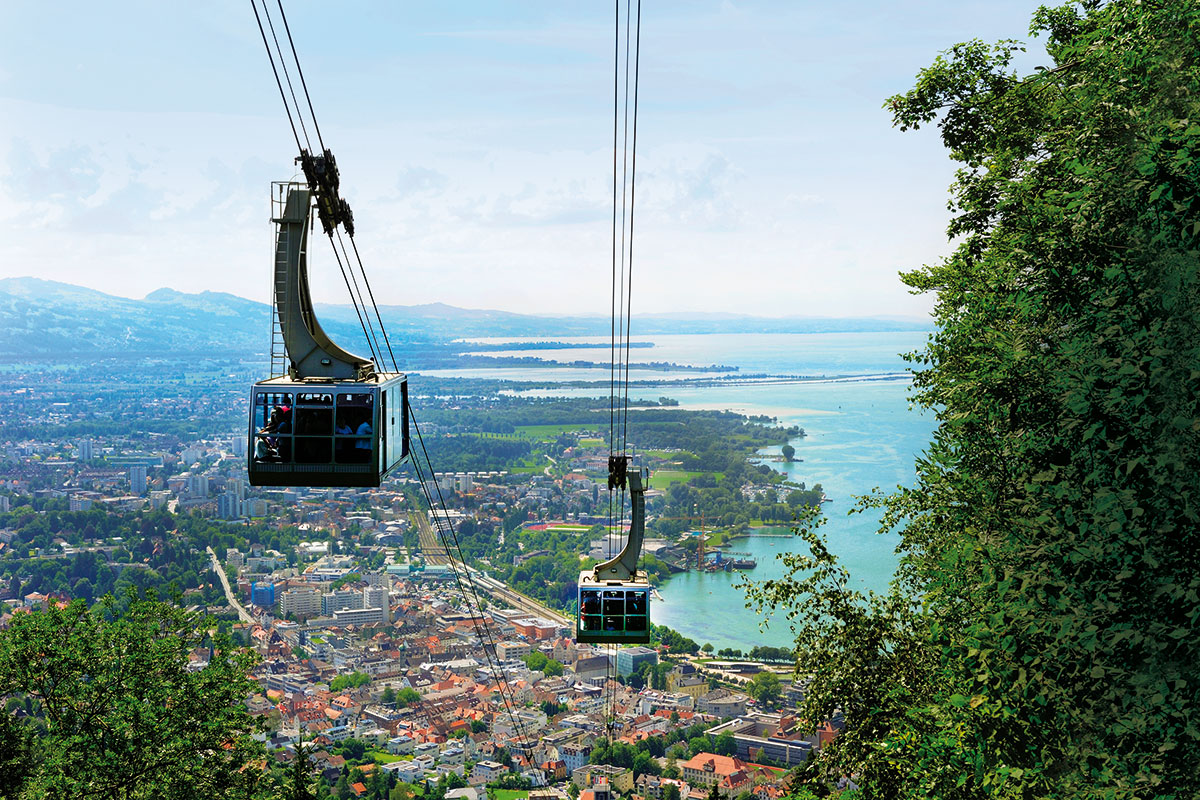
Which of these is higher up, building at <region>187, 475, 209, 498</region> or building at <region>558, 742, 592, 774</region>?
building at <region>187, 475, 209, 498</region>

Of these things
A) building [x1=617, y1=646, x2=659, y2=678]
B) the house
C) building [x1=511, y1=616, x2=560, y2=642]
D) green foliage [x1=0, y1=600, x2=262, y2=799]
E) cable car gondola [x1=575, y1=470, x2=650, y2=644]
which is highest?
cable car gondola [x1=575, y1=470, x2=650, y2=644]

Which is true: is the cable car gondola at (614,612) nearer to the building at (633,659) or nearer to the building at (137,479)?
the building at (633,659)

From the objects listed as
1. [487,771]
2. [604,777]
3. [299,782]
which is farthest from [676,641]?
[299,782]

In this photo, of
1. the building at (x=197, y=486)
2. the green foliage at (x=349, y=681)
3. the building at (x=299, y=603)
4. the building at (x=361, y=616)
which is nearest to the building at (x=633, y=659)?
the green foliage at (x=349, y=681)

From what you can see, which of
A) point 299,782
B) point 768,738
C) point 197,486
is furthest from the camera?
point 197,486

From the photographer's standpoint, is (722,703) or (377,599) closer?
(722,703)

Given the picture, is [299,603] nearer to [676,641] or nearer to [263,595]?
[263,595]

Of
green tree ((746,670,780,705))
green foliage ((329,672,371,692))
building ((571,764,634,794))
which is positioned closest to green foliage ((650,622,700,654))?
green tree ((746,670,780,705))

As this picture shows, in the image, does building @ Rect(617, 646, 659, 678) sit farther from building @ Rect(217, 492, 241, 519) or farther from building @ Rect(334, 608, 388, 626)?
building @ Rect(217, 492, 241, 519)
